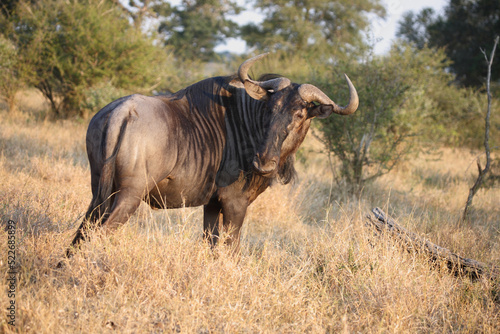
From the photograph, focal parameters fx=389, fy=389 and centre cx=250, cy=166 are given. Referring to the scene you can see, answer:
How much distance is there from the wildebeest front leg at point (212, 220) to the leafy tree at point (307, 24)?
764 inches

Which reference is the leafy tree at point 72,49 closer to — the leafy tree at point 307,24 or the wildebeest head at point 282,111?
the wildebeest head at point 282,111

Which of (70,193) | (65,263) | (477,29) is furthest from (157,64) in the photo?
(477,29)

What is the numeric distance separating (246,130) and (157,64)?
9979mm

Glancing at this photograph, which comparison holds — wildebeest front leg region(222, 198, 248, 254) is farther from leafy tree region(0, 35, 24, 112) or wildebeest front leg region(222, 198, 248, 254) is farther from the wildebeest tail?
leafy tree region(0, 35, 24, 112)

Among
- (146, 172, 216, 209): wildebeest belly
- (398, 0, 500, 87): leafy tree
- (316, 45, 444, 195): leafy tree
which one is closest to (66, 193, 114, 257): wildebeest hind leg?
(146, 172, 216, 209): wildebeest belly

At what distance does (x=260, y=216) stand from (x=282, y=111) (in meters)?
2.52

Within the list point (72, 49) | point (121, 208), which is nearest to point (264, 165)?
point (121, 208)

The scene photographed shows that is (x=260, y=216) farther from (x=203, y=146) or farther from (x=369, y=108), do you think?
(x=369, y=108)

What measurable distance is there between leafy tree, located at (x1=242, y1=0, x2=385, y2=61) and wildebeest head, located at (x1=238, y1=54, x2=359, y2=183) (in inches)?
759

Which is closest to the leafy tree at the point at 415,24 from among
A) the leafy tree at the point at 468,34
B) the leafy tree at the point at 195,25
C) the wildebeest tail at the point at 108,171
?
the leafy tree at the point at 468,34

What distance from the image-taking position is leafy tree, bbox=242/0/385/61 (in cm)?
2250

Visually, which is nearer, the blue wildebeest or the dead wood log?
the blue wildebeest

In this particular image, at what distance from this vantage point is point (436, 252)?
3580 millimetres

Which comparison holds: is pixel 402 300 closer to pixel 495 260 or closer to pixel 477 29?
pixel 495 260
